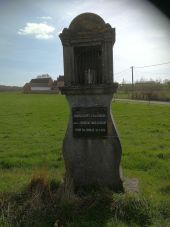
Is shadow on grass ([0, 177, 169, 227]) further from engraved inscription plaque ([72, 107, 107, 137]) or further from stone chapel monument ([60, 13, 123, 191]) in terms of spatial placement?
engraved inscription plaque ([72, 107, 107, 137])

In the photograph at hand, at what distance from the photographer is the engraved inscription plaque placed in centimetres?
562

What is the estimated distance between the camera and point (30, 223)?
177 inches

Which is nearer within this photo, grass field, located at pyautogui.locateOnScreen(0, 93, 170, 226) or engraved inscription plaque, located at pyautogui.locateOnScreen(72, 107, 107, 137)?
engraved inscription plaque, located at pyautogui.locateOnScreen(72, 107, 107, 137)

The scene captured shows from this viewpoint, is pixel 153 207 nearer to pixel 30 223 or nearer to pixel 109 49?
pixel 30 223

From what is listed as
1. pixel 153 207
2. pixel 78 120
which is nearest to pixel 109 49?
pixel 78 120

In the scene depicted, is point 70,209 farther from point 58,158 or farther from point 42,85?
point 42,85

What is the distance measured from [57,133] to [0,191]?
8.51m

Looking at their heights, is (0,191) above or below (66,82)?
below

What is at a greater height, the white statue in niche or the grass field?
the white statue in niche

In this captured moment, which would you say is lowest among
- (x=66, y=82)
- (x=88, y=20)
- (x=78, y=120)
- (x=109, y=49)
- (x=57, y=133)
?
(x=57, y=133)

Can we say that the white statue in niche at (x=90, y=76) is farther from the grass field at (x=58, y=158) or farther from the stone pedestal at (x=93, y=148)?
the grass field at (x=58, y=158)

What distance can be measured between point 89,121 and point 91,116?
0.32ft

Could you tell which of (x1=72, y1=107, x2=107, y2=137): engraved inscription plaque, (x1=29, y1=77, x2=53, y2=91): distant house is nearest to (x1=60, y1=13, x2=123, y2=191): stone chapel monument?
(x1=72, y1=107, x2=107, y2=137): engraved inscription plaque

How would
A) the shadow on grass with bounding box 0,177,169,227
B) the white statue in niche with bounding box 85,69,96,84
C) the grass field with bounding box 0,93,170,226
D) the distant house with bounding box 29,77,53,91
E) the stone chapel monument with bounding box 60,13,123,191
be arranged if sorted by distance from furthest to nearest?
the distant house with bounding box 29,77,53,91 → the grass field with bounding box 0,93,170,226 → the white statue in niche with bounding box 85,69,96,84 → the stone chapel monument with bounding box 60,13,123,191 → the shadow on grass with bounding box 0,177,169,227
